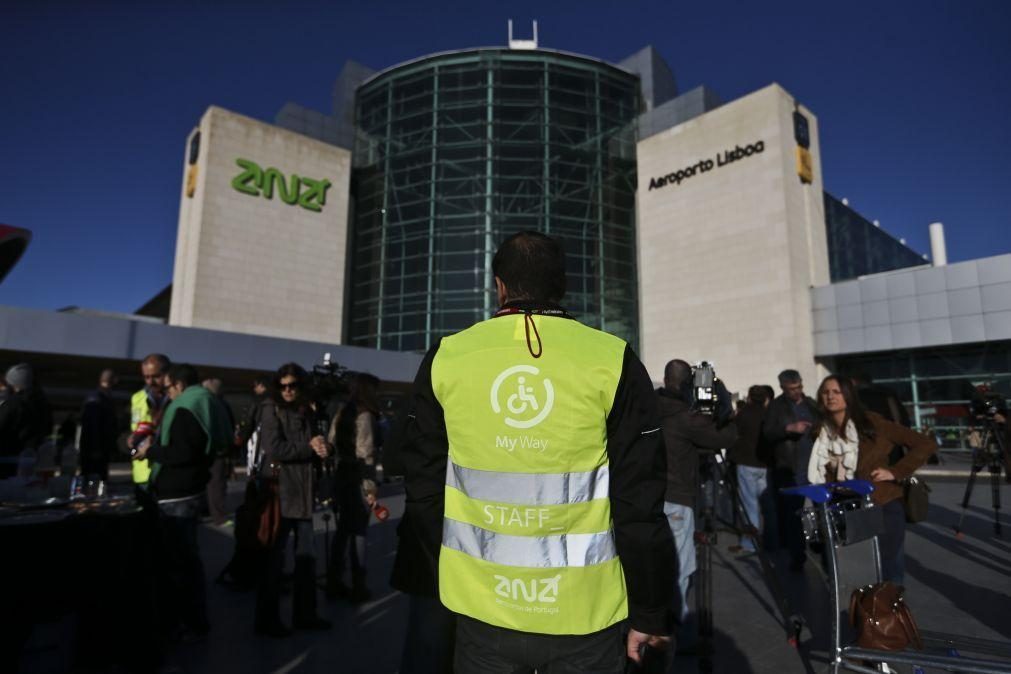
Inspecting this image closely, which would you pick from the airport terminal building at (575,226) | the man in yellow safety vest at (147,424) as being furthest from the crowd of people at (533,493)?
the airport terminal building at (575,226)

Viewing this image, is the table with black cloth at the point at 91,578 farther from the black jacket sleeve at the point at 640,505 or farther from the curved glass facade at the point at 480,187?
the curved glass facade at the point at 480,187

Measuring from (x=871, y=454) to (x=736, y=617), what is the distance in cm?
162

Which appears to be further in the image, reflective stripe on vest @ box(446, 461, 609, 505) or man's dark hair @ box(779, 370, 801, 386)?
man's dark hair @ box(779, 370, 801, 386)

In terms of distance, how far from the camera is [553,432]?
1384mm

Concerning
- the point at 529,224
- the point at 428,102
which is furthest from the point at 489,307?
the point at 428,102

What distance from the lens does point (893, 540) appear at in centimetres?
352

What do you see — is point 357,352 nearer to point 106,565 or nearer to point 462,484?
point 106,565

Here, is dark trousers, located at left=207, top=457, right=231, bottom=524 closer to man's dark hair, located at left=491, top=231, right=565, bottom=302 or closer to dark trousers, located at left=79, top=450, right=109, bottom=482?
dark trousers, located at left=79, top=450, right=109, bottom=482

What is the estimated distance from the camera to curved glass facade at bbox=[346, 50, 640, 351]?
1083 inches

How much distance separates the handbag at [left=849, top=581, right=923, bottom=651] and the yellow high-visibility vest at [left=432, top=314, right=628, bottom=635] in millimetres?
1828

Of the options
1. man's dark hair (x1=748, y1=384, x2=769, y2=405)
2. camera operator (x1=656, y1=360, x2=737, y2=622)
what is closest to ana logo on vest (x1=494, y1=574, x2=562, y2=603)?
camera operator (x1=656, y1=360, x2=737, y2=622)

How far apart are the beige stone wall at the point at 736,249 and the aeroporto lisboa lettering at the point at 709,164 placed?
6.6 inches

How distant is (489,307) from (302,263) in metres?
8.67

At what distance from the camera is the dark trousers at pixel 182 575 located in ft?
11.7
